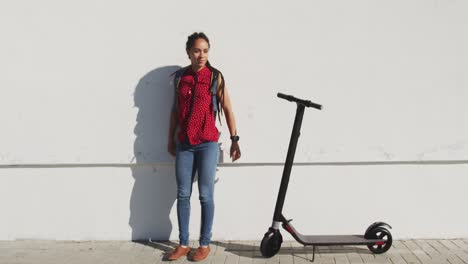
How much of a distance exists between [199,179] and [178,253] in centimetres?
69

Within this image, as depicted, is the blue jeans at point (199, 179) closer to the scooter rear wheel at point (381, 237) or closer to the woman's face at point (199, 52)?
the woman's face at point (199, 52)

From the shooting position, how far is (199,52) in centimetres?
465

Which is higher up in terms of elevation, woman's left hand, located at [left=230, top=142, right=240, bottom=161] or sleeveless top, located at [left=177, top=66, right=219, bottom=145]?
sleeveless top, located at [left=177, top=66, right=219, bottom=145]

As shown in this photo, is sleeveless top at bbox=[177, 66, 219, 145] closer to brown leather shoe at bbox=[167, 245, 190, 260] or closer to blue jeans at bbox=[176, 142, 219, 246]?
blue jeans at bbox=[176, 142, 219, 246]

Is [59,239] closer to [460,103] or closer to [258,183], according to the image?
[258,183]

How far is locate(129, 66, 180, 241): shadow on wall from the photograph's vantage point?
5.15m

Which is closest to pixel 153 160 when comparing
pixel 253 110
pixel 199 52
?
pixel 253 110

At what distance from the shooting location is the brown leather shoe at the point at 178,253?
187 inches

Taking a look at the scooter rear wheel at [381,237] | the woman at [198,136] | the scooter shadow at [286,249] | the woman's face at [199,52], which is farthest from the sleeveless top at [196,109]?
the scooter rear wheel at [381,237]

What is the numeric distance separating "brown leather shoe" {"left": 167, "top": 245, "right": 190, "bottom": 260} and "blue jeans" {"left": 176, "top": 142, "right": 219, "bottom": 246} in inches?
2.3

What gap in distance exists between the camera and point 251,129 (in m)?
5.12

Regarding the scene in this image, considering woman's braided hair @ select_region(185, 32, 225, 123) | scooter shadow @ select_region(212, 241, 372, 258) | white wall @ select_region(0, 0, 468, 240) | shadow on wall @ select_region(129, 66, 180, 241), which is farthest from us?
shadow on wall @ select_region(129, 66, 180, 241)

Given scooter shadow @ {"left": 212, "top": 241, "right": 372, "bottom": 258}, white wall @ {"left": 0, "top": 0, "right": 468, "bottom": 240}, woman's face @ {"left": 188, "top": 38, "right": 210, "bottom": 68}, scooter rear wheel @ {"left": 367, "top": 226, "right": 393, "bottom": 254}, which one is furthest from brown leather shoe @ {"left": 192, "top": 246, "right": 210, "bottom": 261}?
woman's face @ {"left": 188, "top": 38, "right": 210, "bottom": 68}

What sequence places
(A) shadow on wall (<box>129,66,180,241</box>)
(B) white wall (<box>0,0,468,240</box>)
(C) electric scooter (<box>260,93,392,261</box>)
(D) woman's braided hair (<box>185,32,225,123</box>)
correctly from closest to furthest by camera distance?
1. (C) electric scooter (<box>260,93,392,261</box>)
2. (D) woman's braided hair (<box>185,32,225,123</box>)
3. (B) white wall (<box>0,0,468,240</box>)
4. (A) shadow on wall (<box>129,66,180,241</box>)
